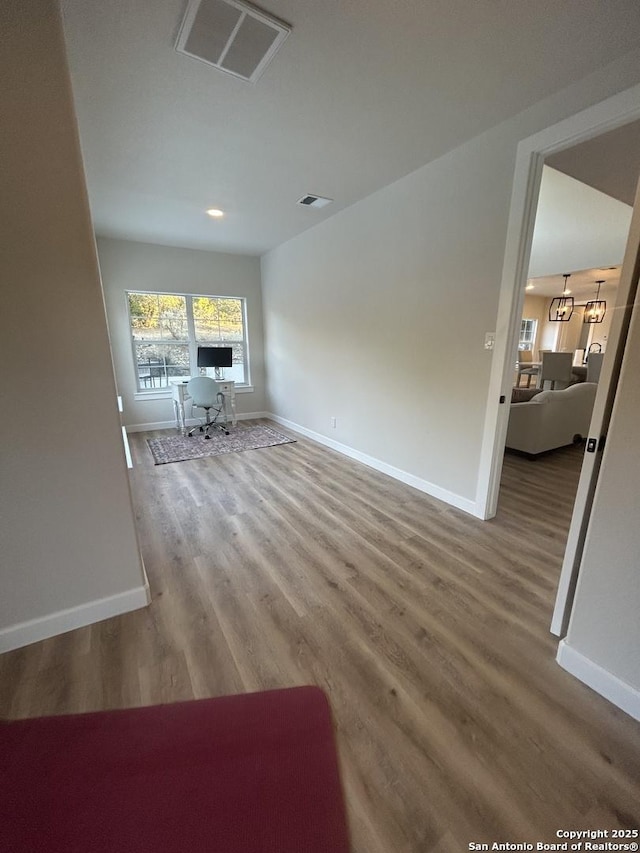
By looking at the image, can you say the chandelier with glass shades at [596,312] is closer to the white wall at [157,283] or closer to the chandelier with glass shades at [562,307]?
the chandelier with glass shades at [562,307]

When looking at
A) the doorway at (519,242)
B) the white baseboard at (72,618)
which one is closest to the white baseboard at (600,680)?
the doorway at (519,242)

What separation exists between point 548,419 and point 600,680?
316 cm

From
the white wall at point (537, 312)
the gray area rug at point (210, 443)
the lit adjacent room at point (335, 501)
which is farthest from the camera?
the white wall at point (537, 312)

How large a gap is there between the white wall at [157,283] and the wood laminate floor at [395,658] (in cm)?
325

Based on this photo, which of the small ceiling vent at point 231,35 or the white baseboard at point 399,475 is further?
the white baseboard at point 399,475

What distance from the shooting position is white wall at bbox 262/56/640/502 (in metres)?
2.31

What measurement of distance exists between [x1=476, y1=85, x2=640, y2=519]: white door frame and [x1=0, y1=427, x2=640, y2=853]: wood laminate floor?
57 cm

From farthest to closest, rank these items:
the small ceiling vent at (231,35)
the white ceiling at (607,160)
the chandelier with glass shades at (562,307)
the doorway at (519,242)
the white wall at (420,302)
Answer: the chandelier with glass shades at (562,307)
the white wall at (420,302)
the white ceiling at (607,160)
the doorway at (519,242)
the small ceiling vent at (231,35)

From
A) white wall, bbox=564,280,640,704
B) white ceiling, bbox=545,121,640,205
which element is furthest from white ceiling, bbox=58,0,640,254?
white wall, bbox=564,280,640,704

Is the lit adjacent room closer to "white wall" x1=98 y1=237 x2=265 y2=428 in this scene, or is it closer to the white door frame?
the white door frame

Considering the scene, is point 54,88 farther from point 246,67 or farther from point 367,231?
point 367,231

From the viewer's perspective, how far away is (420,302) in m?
2.91

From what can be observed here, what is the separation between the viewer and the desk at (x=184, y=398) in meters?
5.03

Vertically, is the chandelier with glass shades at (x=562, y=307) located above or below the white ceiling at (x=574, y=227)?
below
